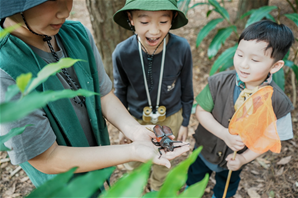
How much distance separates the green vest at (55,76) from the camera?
34.0 inches

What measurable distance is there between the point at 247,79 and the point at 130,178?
47.7 inches

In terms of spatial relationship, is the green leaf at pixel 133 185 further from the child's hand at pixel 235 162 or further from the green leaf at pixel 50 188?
the child's hand at pixel 235 162

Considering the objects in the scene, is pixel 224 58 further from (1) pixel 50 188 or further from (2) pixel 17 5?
(1) pixel 50 188

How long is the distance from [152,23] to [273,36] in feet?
2.58

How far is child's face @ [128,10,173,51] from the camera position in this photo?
140cm

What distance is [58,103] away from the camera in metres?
1.02

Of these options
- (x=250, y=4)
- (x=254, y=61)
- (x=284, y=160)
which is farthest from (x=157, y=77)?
(x=250, y=4)

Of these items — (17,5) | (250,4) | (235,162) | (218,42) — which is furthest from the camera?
(250,4)

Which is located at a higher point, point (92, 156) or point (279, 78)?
point (92, 156)

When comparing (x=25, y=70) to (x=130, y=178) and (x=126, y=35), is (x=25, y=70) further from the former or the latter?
(x=126, y=35)

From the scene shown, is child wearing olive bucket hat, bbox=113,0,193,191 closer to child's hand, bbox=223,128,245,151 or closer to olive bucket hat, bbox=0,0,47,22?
child's hand, bbox=223,128,245,151

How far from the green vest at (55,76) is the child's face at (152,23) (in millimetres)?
409

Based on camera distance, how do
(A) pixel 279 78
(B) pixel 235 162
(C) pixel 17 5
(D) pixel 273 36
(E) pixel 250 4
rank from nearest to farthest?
(C) pixel 17 5
(D) pixel 273 36
(B) pixel 235 162
(A) pixel 279 78
(E) pixel 250 4

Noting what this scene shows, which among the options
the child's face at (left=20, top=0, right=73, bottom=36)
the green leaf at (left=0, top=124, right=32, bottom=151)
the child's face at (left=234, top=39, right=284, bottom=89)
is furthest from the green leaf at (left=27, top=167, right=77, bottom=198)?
the child's face at (left=234, top=39, right=284, bottom=89)
